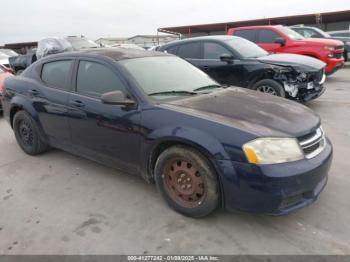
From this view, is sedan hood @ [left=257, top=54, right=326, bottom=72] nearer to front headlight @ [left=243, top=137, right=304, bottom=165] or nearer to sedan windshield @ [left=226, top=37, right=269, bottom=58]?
sedan windshield @ [left=226, top=37, right=269, bottom=58]

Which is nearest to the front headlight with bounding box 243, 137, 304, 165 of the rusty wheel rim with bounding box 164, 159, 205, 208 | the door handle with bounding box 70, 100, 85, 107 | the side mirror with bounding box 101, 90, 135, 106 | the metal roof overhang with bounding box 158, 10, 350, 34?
the rusty wheel rim with bounding box 164, 159, 205, 208

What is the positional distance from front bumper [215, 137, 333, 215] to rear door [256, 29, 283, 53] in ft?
25.0

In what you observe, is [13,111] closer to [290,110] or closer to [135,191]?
[135,191]

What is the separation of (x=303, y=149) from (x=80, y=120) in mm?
2439

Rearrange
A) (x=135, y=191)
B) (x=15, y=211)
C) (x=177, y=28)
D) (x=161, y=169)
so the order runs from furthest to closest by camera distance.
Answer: (x=177, y=28), (x=135, y=191), (x=15, y=211), (x=161, y=169)

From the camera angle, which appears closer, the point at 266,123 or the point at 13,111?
the point at 266,123

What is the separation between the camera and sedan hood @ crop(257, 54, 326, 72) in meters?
6.13

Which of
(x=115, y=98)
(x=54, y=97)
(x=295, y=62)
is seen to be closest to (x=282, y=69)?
(x=295, y=62)

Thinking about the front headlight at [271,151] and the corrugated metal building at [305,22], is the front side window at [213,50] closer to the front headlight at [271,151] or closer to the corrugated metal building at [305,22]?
the front headlight at [271,151]

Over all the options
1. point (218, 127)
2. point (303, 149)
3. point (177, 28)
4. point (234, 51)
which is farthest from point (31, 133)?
point (177, 28)

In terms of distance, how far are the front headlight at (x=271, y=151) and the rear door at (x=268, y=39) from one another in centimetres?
767

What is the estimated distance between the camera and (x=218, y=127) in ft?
8.57

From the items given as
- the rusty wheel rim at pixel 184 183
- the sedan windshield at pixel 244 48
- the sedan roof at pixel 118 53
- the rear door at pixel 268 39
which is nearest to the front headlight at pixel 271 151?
the rusty wheel rim at pixel 184 183

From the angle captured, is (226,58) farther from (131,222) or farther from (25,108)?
Answer: (131,222)
